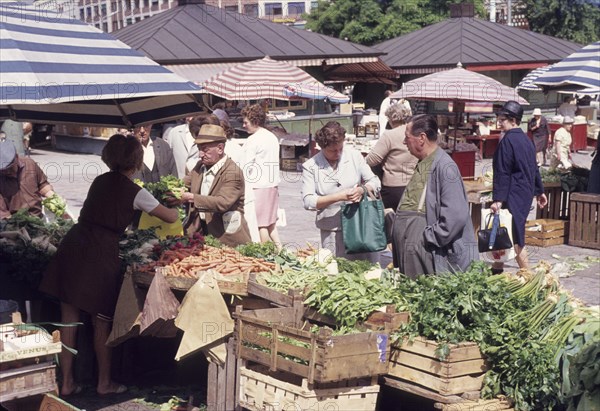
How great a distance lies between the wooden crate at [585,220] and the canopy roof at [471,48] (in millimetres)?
18755

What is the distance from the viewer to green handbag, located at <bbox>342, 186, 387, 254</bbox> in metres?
7.16

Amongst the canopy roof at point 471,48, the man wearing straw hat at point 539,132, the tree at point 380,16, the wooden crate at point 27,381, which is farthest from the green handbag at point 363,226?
the tree at point 380,16

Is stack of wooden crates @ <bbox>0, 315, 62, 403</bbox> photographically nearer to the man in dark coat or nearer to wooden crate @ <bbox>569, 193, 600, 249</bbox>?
the man in dark coat

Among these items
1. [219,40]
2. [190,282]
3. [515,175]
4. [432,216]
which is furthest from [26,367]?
[219,40]

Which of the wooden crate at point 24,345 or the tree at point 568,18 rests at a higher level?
the tree at point 568,18

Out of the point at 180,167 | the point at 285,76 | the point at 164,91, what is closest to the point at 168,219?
the point at 164,91

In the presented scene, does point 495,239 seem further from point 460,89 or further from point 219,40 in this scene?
point 219,40

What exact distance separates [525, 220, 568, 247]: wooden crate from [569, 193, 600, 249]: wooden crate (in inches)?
6.4

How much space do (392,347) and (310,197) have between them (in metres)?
2.31

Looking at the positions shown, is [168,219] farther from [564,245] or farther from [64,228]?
[564,245]

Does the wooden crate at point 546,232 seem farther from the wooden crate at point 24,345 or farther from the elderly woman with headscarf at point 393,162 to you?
the wooden crate at point 24,345

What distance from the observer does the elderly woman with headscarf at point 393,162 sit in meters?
8.75

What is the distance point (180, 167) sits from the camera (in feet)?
33.3

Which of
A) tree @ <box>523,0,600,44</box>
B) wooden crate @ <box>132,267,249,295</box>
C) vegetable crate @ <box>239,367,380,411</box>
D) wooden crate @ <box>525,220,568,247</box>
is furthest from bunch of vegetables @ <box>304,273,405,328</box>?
tree @ <box>523,0,600,44</box>
